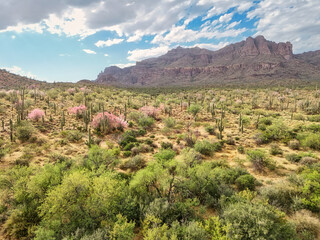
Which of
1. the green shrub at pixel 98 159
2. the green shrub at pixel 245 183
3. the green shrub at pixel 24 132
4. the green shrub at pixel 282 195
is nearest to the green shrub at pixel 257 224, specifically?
the green shrub at pixel 282 195

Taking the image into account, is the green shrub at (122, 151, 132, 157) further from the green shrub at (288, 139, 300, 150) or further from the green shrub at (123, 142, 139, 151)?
the green shrub at (288, 139, 300, 150)

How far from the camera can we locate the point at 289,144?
59.7 feet

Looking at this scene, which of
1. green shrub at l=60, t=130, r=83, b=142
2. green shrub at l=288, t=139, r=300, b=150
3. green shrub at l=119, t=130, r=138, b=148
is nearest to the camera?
green shrub at l=288, t=139, r=300, b=150

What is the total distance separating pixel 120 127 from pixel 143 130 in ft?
11.9

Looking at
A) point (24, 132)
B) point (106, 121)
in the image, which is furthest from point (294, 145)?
point (24, 132)

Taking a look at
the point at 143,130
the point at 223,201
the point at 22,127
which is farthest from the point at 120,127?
the point at 223,201

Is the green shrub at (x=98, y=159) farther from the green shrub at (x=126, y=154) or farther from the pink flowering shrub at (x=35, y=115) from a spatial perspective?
the pink flowering shrub at (x=35, y=115)

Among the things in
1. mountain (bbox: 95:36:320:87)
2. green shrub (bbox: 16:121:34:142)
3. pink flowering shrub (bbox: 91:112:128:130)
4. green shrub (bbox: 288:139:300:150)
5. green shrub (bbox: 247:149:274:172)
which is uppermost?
mountain (bbox: 95:36:320:87)

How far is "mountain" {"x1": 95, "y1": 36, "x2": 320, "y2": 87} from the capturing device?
99.9 meters

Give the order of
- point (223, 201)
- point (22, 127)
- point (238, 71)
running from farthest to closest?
point (238, 71), point (22, 127), point (223, 201)

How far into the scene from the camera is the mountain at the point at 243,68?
99875 millimetres

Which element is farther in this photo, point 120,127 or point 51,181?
point 120,127

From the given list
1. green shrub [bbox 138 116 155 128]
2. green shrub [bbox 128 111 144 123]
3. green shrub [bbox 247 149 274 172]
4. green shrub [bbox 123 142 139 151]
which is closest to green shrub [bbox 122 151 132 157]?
green shrub [bbox 123 142 139 151]

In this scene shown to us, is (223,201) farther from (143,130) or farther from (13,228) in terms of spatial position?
(143,130)
